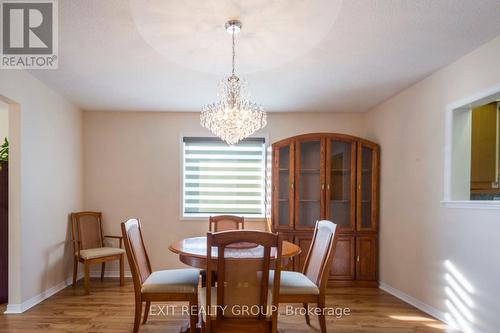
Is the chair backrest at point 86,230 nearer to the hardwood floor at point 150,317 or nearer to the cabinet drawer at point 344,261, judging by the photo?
the hardwood floor at point 150,317

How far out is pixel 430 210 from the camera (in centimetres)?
292

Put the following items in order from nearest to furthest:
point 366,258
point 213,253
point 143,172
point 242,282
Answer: point 242,282 → point 213,253 → point 366,258 → point 143,172

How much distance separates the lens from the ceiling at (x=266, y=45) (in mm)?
1865

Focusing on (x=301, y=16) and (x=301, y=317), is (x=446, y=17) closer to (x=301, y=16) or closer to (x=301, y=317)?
(x=301, y=16)

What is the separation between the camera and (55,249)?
345 centimetres

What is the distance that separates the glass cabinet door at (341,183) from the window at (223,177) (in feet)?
3.14

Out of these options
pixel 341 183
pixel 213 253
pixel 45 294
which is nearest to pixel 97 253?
pixel 45 294

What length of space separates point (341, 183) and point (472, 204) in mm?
1532

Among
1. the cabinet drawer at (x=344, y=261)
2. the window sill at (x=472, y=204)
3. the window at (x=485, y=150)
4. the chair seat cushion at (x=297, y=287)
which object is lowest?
the cabinet drawer at (x=344, y=261)

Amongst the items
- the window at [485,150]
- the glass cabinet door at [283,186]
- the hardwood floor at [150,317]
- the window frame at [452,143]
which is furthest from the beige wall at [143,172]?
the window frame at [452,143]

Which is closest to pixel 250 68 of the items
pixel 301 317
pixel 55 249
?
pixel 301 317

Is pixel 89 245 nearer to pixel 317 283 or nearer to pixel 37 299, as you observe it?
pixel 37 299

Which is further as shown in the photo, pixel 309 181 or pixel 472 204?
pixel 309 181
